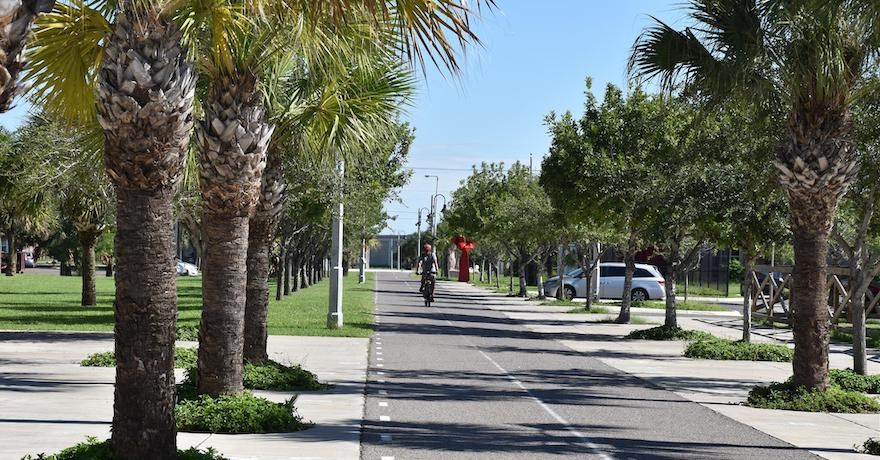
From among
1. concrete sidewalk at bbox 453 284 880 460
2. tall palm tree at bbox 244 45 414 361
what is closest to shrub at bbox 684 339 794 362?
concrete sidewalk at bbox 453 284 880 460

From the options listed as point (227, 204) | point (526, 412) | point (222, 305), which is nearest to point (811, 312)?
point (526, 412)

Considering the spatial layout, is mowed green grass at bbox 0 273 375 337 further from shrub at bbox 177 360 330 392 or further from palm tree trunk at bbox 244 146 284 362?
palm tree trunk at bbox 244 146 284 362

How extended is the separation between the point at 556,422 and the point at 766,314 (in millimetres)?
23182

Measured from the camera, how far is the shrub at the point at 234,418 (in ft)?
38.7

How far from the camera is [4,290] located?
49.0 metres

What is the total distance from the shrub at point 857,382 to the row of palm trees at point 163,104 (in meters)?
9.41

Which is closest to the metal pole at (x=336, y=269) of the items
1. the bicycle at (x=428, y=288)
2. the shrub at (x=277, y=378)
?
the shrub at (x=277, y=378)

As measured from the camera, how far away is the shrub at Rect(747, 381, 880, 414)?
15.3 m

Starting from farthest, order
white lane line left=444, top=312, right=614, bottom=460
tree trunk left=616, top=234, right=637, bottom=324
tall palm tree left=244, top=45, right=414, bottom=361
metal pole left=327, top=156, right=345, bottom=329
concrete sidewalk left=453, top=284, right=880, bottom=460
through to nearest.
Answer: tree trunk left=616, top=234, right=637, bottom=324
metal pole left=327, top=156, right=345, bottom=329
tall palm tree left=244, top=45, right=414, bottom=361
concrete sidewalk left=453, top=284, right=880, bottom=460
white lane line left=444, top=312, right=614, bottom=460

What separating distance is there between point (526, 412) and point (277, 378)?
3437 millimetres

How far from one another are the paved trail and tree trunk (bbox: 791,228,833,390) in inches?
60.7

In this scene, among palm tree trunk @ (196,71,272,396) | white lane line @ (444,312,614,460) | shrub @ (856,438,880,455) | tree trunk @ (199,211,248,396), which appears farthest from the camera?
tree trunk @ (199,211,248,396)

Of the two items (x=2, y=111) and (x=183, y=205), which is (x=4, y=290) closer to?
(x=183, y=205)

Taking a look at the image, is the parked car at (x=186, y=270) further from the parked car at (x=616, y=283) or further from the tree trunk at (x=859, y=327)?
the tree trunk at (x=859, y=327)
